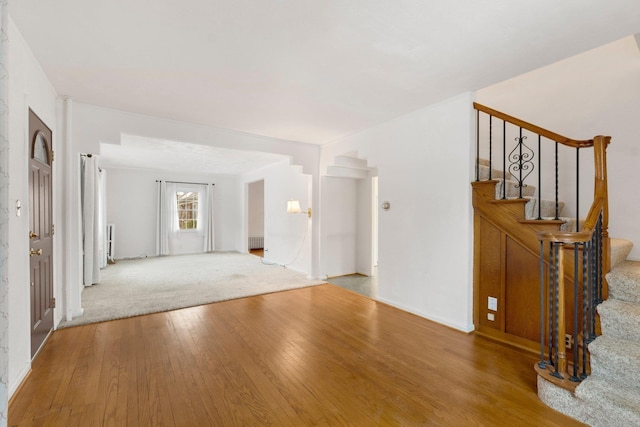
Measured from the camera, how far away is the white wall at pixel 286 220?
5.86 meters

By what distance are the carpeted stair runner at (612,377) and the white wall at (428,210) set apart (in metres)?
1.13

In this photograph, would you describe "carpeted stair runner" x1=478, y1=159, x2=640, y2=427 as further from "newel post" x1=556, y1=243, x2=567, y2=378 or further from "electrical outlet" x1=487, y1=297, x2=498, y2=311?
"electrical outlet" x1=487, y1=297, x2=498, y2=311

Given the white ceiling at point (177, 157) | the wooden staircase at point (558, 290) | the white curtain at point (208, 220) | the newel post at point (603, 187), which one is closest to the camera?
the wooden staircase at point (558, 290)

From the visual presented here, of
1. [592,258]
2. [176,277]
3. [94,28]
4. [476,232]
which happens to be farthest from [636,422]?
[176,277]

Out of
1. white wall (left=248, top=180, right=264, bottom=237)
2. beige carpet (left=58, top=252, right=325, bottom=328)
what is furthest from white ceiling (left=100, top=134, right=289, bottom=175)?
beige carpet (left=58, top=252, right=325, bottom=328)

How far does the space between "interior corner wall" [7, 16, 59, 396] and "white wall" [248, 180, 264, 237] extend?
7.33 m

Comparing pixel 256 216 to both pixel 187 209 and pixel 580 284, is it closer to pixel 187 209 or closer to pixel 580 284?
pixel 187 209

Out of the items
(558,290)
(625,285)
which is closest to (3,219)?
(558,290)

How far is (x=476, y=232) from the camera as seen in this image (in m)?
3.02

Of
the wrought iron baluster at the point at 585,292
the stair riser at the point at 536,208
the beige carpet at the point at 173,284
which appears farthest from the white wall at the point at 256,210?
the wrought iron baluster at the point at 585,292

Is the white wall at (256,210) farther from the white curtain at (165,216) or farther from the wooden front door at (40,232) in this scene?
the wooden front door at (40,232)

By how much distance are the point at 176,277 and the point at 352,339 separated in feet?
12.9

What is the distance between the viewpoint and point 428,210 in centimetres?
339

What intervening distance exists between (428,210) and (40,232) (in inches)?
159
